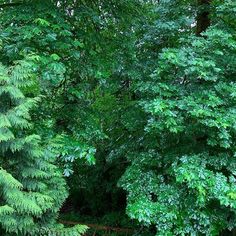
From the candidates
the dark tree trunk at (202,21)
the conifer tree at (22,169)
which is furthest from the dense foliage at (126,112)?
the dark tree trunk at (202,21)

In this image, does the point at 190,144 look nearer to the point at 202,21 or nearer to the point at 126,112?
the point at 126,112

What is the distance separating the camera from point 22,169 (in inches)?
137

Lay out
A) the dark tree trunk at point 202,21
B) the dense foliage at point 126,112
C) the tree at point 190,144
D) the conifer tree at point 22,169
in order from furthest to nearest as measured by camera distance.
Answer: the dark tree trunk at point 202,21, the tree at point 190,144, the dense foliage at point 126,112, the conifer tree at point 22,169

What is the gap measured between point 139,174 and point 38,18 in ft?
7.39

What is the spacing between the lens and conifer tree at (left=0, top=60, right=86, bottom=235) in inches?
129

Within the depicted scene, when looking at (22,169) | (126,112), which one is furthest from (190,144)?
(22,169)

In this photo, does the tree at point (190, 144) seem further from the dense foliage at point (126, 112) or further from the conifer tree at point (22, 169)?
the conifer tree at point (22, 169)

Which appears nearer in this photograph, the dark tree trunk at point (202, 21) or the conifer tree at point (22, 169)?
the conifer tree at point (22, 169)

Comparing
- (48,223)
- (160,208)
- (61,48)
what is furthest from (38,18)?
(160,208)

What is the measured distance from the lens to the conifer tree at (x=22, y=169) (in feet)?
10.7

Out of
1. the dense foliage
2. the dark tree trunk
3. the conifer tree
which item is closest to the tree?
the dense foliage

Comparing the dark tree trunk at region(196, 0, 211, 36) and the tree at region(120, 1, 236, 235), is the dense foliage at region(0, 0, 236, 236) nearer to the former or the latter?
the tree at region(120, 1, 236, 235)

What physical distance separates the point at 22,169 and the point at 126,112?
7.20ft

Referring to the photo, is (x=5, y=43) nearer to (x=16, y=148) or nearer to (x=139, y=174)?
(x=16, y=148)
